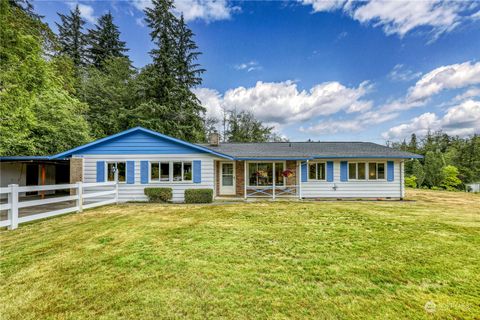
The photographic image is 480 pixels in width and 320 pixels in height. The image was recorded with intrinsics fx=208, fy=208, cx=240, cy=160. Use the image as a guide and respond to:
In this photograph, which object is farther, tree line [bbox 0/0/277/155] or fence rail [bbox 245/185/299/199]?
fence rail [bbox 245/185/299/199]

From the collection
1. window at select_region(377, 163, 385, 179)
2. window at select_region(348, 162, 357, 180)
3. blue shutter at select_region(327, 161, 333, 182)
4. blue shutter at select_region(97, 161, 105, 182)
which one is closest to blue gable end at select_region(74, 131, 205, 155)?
blue shutter at select_region(97, 161, 105, 182)

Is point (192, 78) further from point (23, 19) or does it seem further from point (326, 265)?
point (326, 265)

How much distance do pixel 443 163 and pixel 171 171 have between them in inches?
1578

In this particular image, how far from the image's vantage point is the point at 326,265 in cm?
382

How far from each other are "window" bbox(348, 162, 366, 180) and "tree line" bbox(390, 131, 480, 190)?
69.2 ft

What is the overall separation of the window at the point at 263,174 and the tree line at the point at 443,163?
24597 mm

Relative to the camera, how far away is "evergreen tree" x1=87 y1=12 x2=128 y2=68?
28.1m

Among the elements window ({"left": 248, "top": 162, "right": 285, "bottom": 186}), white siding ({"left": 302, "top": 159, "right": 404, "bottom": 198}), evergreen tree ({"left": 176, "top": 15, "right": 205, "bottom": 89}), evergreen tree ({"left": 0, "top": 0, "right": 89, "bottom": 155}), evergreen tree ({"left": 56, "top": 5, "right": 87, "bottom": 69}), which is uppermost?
Answer: evergreen tree ({"left": 56, "top": 5, "right": 87, "bottom": 69})

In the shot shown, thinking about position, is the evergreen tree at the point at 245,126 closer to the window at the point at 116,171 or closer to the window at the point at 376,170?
the window at the point at 376,170

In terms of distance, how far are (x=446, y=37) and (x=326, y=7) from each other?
8438 millimetres

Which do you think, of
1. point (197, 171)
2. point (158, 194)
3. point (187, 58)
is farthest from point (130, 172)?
point (187, 58)

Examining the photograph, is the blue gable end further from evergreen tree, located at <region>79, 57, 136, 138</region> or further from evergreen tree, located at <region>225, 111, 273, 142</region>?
evergreen tree, located at <region>225, 111, 273, 142</region>

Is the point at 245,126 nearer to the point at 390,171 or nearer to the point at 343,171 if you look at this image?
the point at 343,171

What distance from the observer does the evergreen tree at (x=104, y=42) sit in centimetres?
2812
